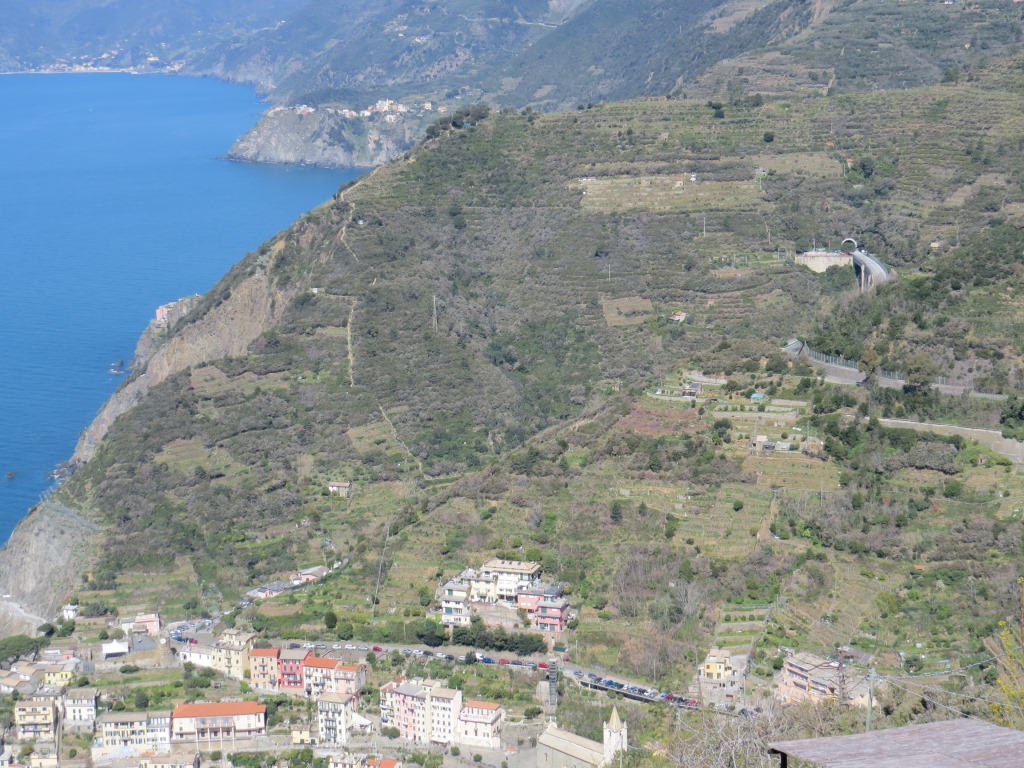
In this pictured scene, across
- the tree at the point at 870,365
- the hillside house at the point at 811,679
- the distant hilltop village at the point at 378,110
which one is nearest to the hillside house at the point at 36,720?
Result: the hillside house at the point at 811,679

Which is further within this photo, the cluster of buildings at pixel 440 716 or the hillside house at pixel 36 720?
the hillside house at pixel 36 720

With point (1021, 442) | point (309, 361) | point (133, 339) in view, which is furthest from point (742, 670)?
point (133, 339)

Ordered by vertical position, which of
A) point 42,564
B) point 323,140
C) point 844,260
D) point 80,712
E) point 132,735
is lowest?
point 132,735

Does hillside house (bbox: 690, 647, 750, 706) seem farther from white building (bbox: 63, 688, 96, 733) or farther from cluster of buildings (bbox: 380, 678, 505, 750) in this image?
white building (bbox: 63, 688, 96, 733)

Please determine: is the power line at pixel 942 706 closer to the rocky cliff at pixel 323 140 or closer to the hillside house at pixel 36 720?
the hillside house at pixel 36 720

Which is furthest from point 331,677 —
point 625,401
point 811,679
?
point 625,401

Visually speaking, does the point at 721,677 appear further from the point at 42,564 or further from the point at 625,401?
the point at 42,564

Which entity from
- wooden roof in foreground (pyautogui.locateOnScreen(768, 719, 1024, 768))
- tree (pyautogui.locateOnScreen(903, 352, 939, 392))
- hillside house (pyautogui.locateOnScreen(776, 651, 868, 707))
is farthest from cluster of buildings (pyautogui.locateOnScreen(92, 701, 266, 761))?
wooden roof in foreground (pyautogui.locateOnScreen(768, 719, 1024, 768))
